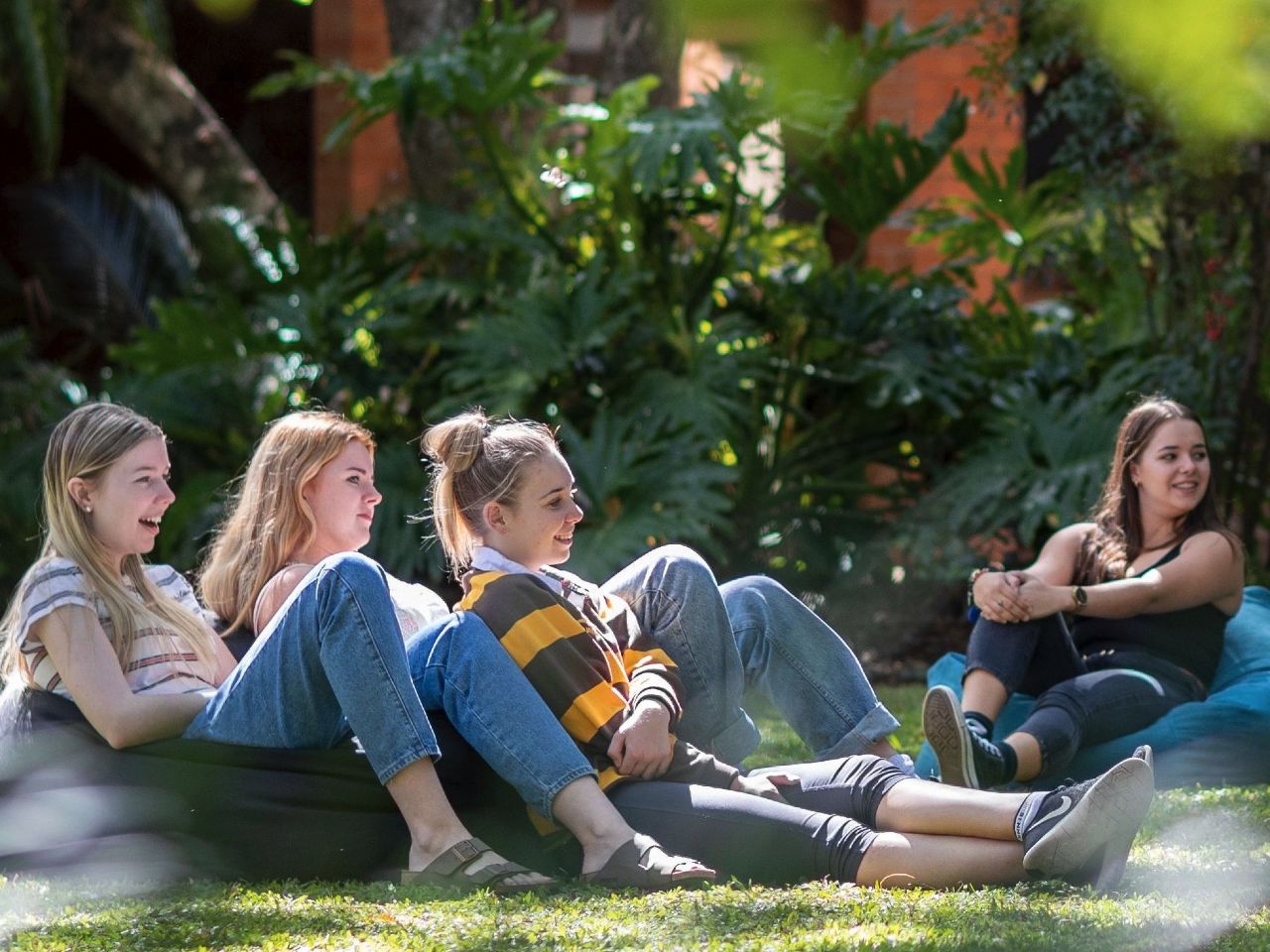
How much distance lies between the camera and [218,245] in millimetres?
8289

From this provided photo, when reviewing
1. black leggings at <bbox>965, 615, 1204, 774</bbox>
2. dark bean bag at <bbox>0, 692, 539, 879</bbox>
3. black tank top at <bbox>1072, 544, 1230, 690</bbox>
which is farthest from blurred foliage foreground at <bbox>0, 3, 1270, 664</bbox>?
dark bean bag at <bbox>0, 692, 539, 879</bbox>

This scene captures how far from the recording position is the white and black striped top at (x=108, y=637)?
2.76 metres

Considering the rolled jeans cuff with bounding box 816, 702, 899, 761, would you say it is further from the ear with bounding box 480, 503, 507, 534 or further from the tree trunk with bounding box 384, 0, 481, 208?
the tree trunk with bounding box 384, 0, 481, 208

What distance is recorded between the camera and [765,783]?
9.30 feet

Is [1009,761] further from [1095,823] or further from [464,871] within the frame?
[464,871]

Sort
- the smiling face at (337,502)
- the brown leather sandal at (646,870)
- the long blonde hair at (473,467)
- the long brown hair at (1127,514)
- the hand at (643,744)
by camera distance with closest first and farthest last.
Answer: the brown leather sandal at (646,870)
the hand at (643,744)
the long blonde hair at (473,467)
the smiling face at (337,502)
the long brown hair at (1127,514)

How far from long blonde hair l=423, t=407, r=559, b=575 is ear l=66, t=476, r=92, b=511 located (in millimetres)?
630

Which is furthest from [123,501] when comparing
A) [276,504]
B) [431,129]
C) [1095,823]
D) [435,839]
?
[431,129]

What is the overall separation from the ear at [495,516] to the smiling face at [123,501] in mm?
587

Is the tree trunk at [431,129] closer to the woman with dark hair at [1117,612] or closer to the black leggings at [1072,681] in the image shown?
the woman with dark hair at [1117,612]

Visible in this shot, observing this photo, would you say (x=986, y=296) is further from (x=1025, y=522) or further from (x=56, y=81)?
(x=56, y=81)

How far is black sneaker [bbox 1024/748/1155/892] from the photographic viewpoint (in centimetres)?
242

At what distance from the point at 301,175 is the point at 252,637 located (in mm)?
7705

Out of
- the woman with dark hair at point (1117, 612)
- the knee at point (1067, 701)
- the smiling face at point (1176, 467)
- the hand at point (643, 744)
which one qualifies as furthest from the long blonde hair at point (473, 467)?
the smiling face at point (1176, 467)
